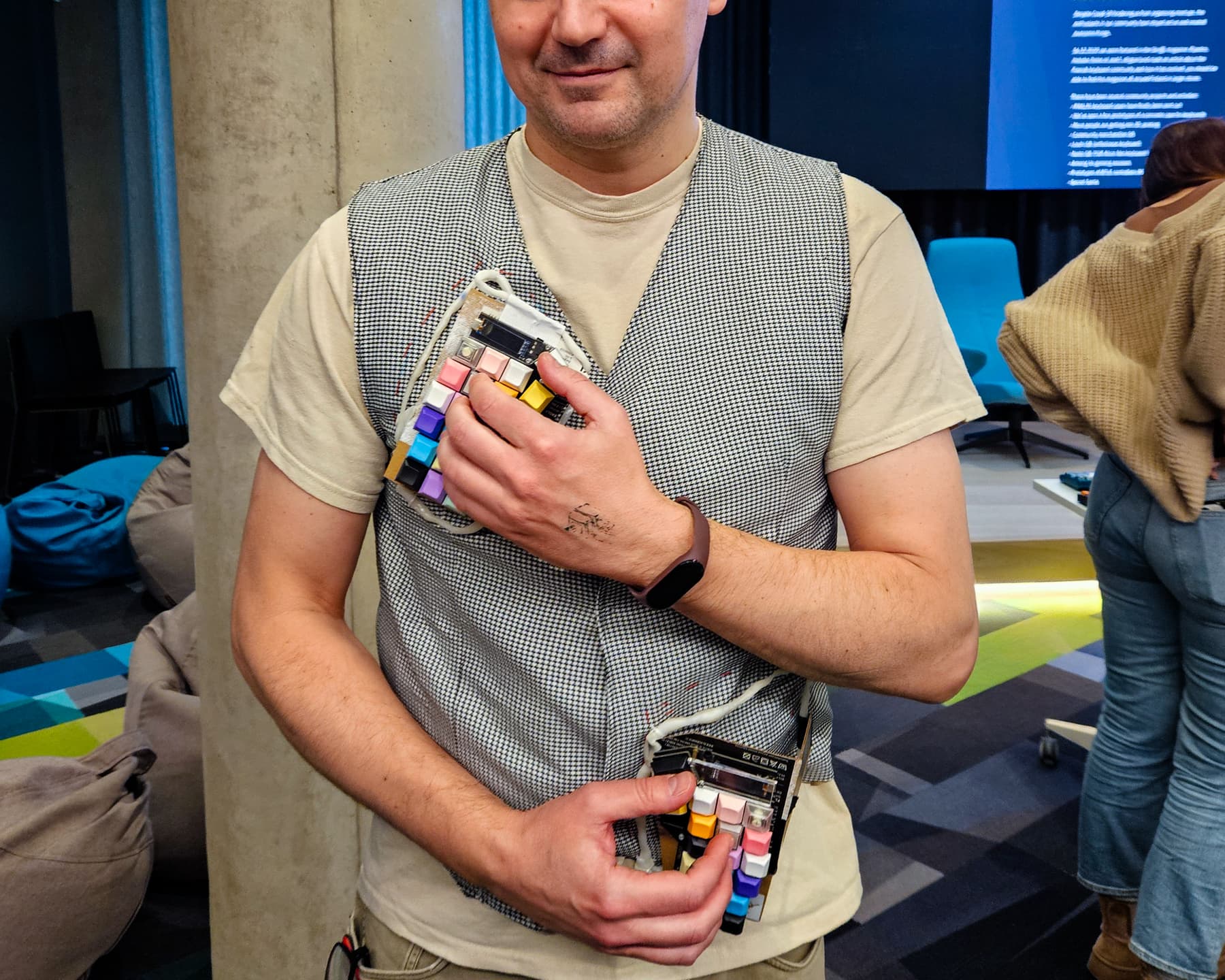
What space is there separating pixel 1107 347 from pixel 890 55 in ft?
16.5

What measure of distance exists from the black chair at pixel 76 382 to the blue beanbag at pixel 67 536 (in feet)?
4.19

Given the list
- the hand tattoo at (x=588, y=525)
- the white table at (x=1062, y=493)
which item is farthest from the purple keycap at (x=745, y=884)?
the white table at (x=1062, y=493)

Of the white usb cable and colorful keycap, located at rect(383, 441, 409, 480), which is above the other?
colorful keycap, located at rect(383, 441, 409, 480)

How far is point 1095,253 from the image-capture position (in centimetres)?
196

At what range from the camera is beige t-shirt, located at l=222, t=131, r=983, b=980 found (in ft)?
2.68

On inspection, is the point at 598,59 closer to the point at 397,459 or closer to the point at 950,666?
the point at 397,459

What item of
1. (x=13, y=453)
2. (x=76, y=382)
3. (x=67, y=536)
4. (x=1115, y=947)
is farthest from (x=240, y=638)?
(x=76, y=382)

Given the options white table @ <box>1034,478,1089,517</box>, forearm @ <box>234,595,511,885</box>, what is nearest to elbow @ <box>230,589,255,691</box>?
forearm @ <box>234,595,511,885</box>

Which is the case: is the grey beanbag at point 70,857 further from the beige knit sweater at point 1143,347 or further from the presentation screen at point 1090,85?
the presentation screen at point 1090,85

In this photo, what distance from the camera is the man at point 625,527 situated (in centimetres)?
77

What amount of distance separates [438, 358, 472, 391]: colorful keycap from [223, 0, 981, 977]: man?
4 cm

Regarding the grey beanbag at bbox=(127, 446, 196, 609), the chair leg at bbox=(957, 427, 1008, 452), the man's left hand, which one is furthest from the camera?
the chair leg at bbox=(957, 427, 1008, 452)

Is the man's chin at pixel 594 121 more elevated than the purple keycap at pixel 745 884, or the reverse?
the man's chin at pixel 594 121

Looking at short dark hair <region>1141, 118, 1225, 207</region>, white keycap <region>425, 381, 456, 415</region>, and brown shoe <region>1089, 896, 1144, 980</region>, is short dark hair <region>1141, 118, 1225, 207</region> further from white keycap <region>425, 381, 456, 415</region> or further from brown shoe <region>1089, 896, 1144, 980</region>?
white keycap <region>425, 381, 456, 415</region>
